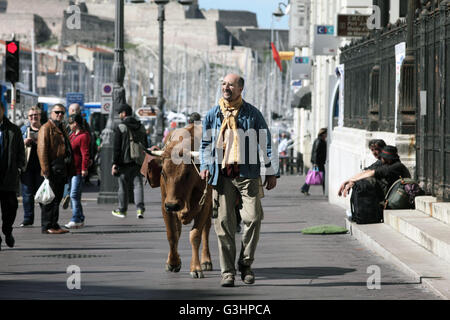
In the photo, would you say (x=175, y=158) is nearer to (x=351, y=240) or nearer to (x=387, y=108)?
(x=351, y=240)

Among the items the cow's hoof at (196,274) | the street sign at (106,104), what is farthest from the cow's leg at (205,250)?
the street sign at (106,104)

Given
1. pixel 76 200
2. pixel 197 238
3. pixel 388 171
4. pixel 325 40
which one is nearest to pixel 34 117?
pixel 76 200

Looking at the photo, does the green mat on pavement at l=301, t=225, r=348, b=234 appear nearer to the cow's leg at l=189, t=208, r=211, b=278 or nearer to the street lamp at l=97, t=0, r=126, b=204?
the cow's leg at l=189, t=208, r=211, b=278

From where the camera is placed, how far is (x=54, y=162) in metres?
17.6

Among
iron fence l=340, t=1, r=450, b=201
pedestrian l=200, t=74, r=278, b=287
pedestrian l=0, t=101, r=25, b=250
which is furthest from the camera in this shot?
iron fence l=340, t=1, r=450, b=201

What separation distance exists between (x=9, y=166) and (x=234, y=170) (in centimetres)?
376

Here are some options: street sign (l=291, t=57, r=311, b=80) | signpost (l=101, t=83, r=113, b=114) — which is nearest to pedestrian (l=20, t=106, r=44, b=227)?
signpost (l=101, t=83, r=113, b=114)

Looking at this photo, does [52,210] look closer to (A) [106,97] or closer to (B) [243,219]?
(B) [243,219]

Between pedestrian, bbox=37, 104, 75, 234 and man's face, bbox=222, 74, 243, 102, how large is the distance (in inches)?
257

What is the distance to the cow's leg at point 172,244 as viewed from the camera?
12.3 metres

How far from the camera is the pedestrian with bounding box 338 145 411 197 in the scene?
16.9 metres

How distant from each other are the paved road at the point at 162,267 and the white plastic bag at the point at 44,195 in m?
0.49

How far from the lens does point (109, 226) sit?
1888cm
